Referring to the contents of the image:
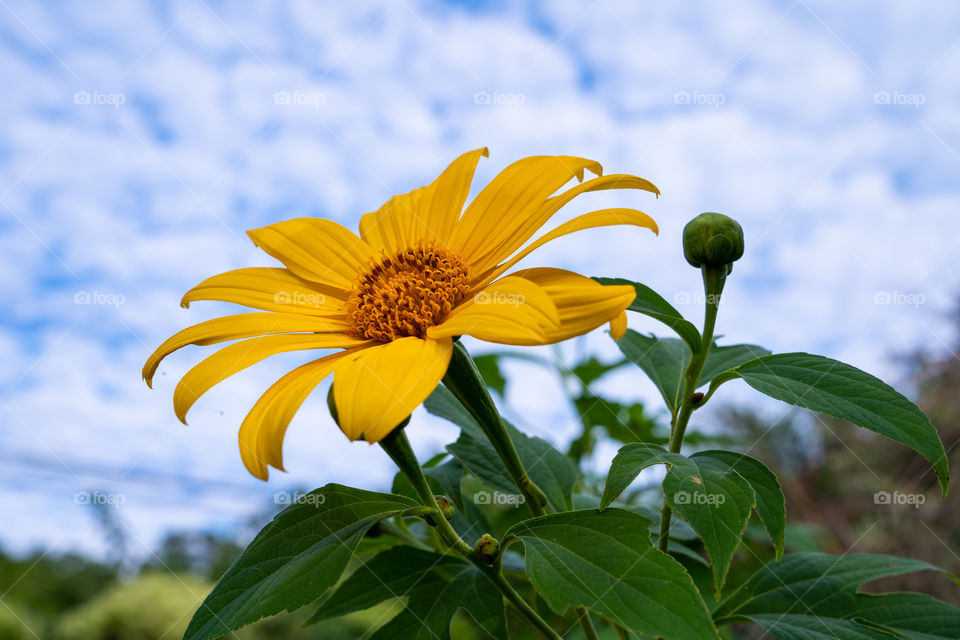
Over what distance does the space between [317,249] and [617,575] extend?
0.57 metres

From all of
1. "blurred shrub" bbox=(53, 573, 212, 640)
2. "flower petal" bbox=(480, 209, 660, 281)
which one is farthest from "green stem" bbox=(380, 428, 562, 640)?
"blurred shrub" bbox=(53, 573, 212, 640)

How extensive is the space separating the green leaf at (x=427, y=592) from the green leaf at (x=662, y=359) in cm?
31

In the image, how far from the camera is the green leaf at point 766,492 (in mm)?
639

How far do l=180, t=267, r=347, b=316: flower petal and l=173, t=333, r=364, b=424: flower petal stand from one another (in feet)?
0.37

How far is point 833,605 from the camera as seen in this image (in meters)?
0.82

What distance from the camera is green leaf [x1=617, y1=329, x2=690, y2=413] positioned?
88 cm

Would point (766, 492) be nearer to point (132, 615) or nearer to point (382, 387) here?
point (382, 387)

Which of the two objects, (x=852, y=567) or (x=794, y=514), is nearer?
(x=852, y=567)

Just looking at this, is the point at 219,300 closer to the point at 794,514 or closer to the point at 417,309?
the point at 417,309

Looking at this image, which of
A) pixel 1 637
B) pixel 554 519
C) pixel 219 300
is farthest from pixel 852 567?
pixel 1 637

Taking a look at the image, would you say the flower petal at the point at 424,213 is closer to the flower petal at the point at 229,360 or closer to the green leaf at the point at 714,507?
the flower petal at the point at 229,360

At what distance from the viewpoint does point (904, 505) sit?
2.74 metres

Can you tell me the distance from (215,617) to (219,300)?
0.37 metres

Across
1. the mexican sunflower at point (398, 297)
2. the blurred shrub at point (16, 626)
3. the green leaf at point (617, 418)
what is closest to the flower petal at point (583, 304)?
the mexican sunflower at point (398, 297)
